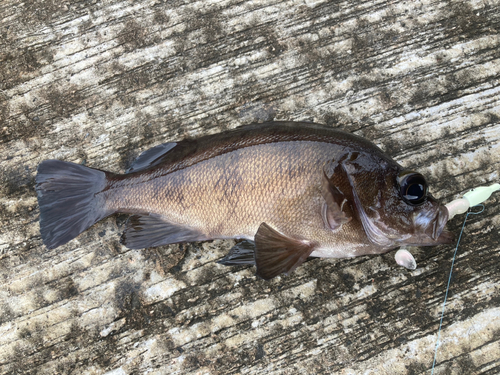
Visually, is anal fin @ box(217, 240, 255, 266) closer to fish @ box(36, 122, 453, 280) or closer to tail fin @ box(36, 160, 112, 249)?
fish @ box(36, 122, 453, 280)

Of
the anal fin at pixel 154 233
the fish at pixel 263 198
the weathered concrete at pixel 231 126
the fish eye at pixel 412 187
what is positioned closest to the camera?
the fish eye at pixel 412 187

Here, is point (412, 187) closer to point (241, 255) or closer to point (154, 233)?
point (241, 255)

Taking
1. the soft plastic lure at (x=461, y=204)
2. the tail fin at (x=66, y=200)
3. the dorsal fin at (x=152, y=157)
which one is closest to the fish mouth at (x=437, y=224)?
the soft plastic lure at (x=461, y=204)

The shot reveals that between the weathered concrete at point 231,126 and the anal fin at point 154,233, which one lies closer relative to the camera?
the anal fin at point 154,233

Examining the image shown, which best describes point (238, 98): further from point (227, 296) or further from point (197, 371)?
point (197, 371)

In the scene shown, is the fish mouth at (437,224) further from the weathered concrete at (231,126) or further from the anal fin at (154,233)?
the anal fin at (154,233)

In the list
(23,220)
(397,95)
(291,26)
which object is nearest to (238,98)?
(291,26)

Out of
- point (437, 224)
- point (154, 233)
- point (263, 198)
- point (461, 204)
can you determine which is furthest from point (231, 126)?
point (461, 204)

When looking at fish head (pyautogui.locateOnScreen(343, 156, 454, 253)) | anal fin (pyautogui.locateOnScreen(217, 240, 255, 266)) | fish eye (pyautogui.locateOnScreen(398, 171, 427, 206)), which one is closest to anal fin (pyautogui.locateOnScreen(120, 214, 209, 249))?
anal fin (pyautogui.locateOnScreen(217, 240, 255, 266))
